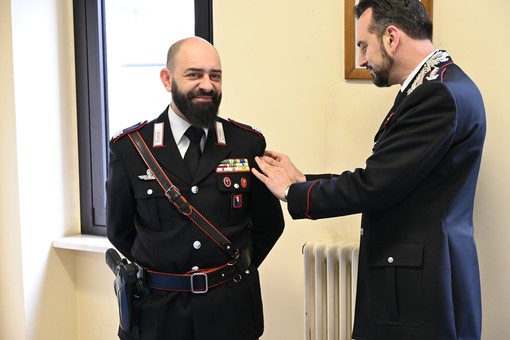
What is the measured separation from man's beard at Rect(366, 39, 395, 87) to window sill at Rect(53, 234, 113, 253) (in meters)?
1.72

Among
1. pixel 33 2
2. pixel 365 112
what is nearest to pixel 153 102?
pixel 33 2

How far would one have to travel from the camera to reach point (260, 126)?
2.60 m

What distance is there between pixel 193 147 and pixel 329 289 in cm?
82

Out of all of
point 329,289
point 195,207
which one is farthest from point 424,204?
point 329,289

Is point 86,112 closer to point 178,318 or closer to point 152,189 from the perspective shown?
point 152,189

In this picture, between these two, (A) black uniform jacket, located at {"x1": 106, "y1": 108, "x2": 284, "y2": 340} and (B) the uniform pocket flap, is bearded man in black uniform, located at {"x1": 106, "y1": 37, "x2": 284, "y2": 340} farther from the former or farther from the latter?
(B) the uniform pocket flap

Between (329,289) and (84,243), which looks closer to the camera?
(329,289)

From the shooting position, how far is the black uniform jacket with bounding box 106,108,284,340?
72.7 inches

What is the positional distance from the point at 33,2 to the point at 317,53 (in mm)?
1494

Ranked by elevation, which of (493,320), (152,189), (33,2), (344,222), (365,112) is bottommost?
(493,320)

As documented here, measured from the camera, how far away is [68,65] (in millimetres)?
3229

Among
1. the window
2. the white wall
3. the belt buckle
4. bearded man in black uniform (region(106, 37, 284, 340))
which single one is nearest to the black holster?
bearded man in black uniform (region(106, 37, 284, 340))

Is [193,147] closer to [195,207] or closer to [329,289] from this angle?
[195,207]

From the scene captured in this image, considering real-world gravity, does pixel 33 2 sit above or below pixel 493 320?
above
